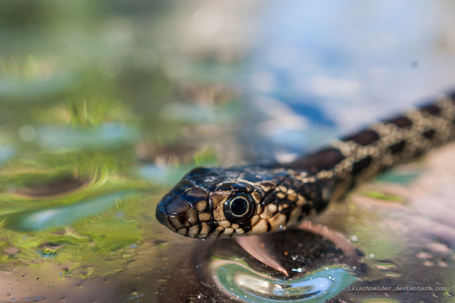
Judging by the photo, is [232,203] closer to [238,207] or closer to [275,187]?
[238,207]

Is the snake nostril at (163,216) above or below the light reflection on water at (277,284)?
above

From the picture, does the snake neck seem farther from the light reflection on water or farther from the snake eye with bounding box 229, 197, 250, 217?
the light reflection on water

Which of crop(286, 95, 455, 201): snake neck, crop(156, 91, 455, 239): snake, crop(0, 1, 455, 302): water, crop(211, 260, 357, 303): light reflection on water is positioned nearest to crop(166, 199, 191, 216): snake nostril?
crop(156, 91, 455, 239): snake

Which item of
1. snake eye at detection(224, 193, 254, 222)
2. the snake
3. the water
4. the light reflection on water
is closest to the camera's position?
the light reflection on water

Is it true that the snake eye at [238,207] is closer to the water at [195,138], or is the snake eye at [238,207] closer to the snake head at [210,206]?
the snake head at [210,206]

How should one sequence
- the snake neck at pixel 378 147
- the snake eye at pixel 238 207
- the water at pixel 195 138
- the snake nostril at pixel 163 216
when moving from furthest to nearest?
the snake neck at pixel 378 147
the snake eye at pixel 238 207
the snake nostril at pixel 163 216
the water at pixel 195 138

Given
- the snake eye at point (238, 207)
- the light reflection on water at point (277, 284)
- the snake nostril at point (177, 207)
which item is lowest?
the light reflection on water at point (277, 284)

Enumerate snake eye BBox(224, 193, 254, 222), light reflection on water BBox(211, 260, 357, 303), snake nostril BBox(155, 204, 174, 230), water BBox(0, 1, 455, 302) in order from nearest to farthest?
1. light reflection on water BBox(211, 260, 357, 303)
2. water BBox(0, 1, 455, 302)
3. snake nostril BBox(155, 204, 174, 230)
4. snake eye BBox(224, 193, 254, 222)

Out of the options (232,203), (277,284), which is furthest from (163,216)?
(277,284)

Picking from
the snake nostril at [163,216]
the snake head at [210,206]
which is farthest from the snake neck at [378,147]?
the snake nostril at [163,216]
